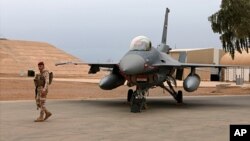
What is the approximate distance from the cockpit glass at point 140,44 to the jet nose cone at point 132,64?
848 mm

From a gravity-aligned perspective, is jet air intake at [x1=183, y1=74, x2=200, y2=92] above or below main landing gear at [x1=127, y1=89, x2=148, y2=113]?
above

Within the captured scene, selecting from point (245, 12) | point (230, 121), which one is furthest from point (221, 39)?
point (230, 121)

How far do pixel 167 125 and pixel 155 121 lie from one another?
0.95 meters

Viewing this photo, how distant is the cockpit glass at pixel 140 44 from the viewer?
16375 millimetres

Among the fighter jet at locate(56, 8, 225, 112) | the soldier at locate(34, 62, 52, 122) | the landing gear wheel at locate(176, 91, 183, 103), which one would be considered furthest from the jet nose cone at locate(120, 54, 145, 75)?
the landing gear wheel at locate(176, 91, 183, 103)

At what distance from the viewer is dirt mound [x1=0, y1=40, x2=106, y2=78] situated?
75.5 meters

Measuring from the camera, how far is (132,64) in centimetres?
1512

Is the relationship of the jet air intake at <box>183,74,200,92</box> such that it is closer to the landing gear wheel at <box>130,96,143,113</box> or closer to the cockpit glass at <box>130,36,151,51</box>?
the cockpit glass at <box>130,36,151,51</box>

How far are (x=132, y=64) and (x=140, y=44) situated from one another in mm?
1608

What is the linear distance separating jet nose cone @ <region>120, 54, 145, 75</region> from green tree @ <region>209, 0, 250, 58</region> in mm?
16482

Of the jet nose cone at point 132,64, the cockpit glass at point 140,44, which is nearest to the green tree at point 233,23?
the cockpit glass at point 140,44

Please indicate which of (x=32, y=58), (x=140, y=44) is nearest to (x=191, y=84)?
(x=140, y=44)

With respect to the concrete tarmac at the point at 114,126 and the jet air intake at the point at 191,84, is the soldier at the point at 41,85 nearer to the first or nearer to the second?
the concrete tarmac at the point at 114,126

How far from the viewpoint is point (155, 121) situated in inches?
492
